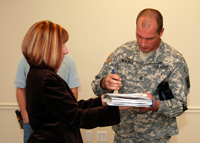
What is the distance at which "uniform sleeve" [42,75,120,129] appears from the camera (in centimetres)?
144

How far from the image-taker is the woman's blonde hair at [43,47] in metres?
1.47

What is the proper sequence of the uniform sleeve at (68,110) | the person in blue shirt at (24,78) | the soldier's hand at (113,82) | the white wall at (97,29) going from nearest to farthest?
the uniform sleeve at (68,110) → the soldier's hand at (113,82) → the person in blue shirt at (24,78) → the white wall at (97,29)

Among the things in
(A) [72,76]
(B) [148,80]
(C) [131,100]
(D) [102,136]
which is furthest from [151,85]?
(D) [102,136]

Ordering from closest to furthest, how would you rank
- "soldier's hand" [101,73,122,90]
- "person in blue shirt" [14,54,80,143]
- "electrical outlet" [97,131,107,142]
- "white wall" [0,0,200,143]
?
"soldier's hand" [101,73,122,90] < "person in blue shirt" [14,54,80,143] < "white wall" [0,0,200,143] < "electrical outlet" [97,131,107,142]

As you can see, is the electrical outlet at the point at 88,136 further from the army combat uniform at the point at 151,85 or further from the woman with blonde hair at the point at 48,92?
the woman with blonde hair at the point at 48,92

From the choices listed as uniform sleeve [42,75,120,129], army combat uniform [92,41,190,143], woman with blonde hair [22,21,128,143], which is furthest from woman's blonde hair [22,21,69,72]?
army combat uniform [92,41,190,143]

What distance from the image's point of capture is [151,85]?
1945 mm

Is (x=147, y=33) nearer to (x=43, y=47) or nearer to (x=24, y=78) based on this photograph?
(x=43, y=47)

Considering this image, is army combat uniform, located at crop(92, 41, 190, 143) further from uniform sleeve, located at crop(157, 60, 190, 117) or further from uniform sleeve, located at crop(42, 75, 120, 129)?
uniform sleeve, located at crop(42, 75, 120, 129)

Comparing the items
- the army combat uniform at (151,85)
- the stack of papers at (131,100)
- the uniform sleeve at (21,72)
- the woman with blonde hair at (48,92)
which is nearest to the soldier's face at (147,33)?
the army combat uniform at (151,85)

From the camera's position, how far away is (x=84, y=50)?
3.03m

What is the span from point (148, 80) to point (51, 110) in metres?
0.84

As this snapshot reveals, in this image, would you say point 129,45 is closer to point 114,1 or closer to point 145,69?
point 145,69

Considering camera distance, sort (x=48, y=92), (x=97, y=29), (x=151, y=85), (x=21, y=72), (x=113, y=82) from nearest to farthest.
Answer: (x=48, y=92) → (x=113, y=82) → (x=151, y=85) → (x=21, y=72) → (x=97, y=29)
